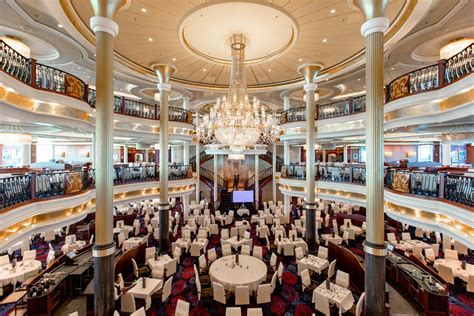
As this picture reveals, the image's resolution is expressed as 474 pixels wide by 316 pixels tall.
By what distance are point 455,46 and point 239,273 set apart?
1115 centimetres

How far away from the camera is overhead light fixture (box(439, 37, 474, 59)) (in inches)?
320

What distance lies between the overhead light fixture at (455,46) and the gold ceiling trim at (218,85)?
9.53ft

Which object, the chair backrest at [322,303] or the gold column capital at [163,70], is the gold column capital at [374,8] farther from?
the gold column capital at [163,70]

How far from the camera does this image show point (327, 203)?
1994 centimetres

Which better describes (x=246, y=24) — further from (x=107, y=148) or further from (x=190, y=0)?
(x=107, y=148)

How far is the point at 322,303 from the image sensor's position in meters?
6.27

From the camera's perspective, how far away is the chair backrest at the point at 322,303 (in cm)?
614

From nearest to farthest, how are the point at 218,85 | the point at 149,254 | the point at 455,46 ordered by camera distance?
the point at 455,46 → the point at 149,254 → the point at 218,85

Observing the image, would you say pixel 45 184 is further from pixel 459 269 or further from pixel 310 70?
pixel 459 269

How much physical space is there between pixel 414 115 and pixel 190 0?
7.48 meters

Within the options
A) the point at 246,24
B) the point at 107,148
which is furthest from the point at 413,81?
the point at 107,148

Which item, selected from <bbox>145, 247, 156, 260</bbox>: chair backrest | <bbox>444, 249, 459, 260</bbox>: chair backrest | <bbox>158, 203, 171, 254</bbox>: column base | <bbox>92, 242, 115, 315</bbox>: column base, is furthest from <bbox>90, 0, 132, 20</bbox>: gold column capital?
<bbox>444, 249, 459, 260</bbox>: chair backrest

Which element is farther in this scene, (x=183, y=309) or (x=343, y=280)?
(x=343, y=280)

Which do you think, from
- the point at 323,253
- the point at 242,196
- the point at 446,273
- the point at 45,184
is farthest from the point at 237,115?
the point at 242,196
